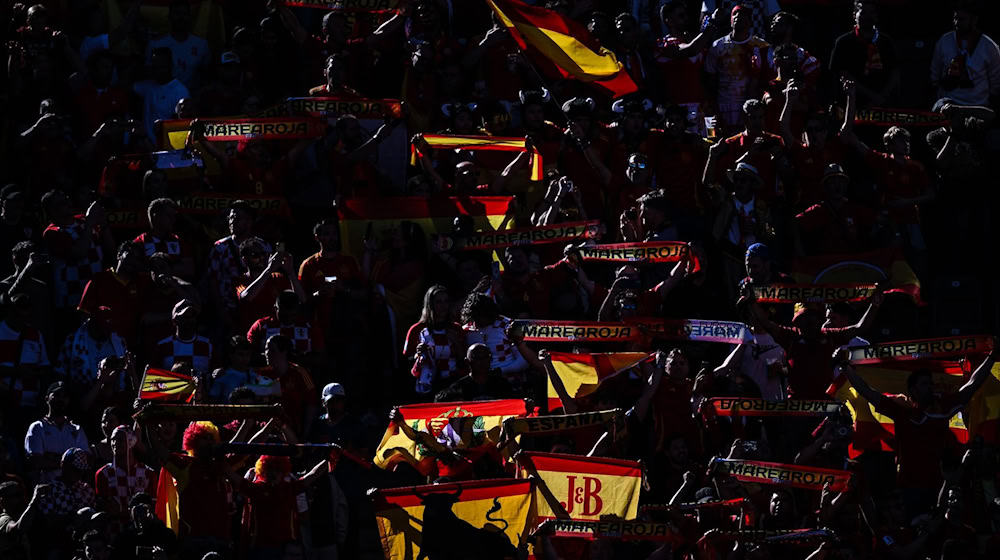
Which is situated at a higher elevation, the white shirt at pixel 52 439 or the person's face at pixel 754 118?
the person's face at pixel 754 118

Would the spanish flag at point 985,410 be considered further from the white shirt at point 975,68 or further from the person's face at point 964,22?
the person's face at point 964,22

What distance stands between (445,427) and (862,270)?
15.6 feet

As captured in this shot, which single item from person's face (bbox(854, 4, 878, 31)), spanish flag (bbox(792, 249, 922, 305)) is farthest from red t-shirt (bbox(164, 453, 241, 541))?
person's face (bbox(854, 4, 878, 31))

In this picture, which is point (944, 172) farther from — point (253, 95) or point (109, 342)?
point (109, 342)

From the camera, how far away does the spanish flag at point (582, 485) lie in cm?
1748

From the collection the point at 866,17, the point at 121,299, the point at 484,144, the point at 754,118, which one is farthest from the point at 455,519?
the point at 866,17

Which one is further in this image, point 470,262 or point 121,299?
point 470,262

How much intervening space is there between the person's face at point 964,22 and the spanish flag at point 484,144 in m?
4.60

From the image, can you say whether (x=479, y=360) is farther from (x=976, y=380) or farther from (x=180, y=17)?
(x=180, y=17)

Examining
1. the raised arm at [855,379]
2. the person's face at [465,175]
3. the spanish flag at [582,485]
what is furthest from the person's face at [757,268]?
the spanish flag at [582,485]

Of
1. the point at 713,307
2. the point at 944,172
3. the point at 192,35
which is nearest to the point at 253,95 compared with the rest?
the point at 192,35

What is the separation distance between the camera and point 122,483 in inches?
705

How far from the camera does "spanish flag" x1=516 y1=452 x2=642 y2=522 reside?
17.5 metres

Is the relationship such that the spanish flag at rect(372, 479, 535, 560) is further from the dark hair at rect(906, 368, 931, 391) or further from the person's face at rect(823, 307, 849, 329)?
the person's face at rect(823, 307, 849, 329)
